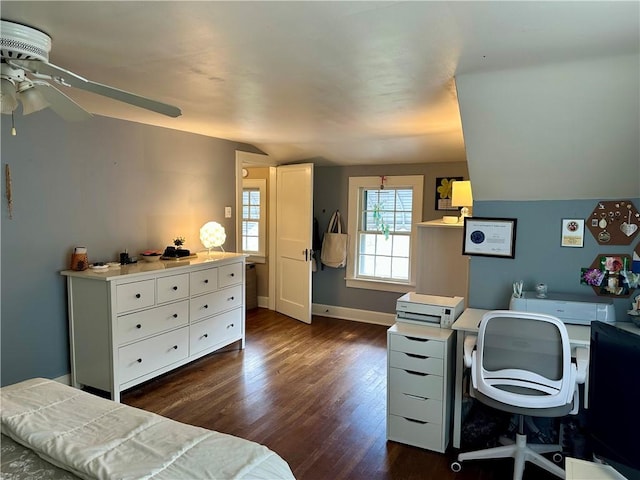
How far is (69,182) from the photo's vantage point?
126 inches

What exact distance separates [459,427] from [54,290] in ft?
9.69

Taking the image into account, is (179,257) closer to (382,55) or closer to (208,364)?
(208,364)

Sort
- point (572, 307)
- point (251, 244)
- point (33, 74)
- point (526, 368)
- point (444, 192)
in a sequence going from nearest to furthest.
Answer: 1. point (33, 74)
2. point (526, 368)
3. point (572, 307)
4. point (444, 192)
5. point (251, 244)

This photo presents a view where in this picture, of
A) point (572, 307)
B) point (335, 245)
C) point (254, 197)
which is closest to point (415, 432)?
point (572, 307)

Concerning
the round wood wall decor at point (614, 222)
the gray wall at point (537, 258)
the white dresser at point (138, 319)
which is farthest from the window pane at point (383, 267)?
the round wood wall decor at point (614, 222)

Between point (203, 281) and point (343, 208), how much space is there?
228cm

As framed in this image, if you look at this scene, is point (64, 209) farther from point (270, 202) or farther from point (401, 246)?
point (401, 246)

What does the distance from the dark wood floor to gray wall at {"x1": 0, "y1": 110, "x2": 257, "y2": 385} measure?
2.67ft

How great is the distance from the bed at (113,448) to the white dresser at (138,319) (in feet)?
4.66

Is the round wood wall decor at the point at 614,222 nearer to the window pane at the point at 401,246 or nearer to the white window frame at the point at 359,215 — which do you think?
the white window frame at the point at 359,215

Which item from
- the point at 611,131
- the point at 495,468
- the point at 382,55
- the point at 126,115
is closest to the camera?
the point at 382,55

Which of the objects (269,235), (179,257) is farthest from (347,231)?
(179,257)

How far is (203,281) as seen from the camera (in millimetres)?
3801

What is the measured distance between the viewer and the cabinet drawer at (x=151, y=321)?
10.1 ft
